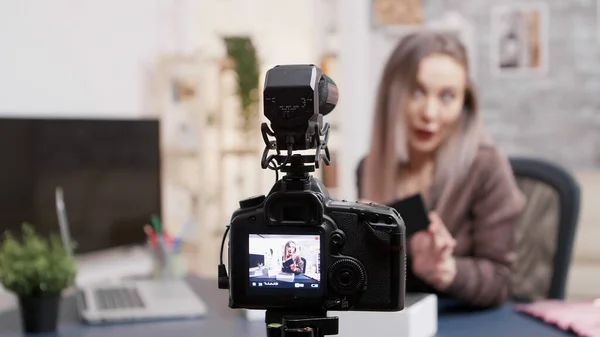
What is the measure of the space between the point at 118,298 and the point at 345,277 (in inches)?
34.4

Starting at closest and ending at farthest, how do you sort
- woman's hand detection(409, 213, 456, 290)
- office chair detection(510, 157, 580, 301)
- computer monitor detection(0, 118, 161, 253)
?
1. woman's hand detection(409, 213, 456, 290)
2. office chair detection(510, 157, 580, 301)
3. computer monitor detection(0, 118, 161, 253)

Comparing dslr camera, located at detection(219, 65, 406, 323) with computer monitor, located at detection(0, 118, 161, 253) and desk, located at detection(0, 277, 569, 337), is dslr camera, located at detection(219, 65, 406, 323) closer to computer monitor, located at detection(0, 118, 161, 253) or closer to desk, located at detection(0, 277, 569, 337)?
desk, located at detection(0, 277, 569, 337)

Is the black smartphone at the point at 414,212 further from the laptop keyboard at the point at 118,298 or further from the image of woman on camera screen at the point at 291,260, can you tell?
the laptop keyboard at the point at 118,298

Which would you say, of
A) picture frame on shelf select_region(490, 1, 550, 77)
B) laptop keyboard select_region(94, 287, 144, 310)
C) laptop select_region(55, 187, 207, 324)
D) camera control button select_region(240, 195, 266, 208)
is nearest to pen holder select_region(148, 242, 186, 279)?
laptop select_region(55, 187, 207, 324)

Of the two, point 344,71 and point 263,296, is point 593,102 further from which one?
point 263,296

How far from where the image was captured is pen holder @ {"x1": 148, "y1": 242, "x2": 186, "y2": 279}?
179cm

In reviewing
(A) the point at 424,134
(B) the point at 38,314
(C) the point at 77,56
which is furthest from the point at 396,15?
(B) the point at 38,314

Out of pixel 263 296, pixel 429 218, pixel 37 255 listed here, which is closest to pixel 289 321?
pixel 263 296

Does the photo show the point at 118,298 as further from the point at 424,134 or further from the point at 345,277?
the point at 345,277

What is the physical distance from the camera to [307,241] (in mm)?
844

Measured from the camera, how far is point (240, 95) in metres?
3.10

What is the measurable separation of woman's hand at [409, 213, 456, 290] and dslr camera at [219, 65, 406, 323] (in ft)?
1.46

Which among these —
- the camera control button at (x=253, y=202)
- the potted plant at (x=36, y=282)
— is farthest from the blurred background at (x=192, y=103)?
the camera control button at (x=253, y=202)

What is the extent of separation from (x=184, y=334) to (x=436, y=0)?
1.90 metres
